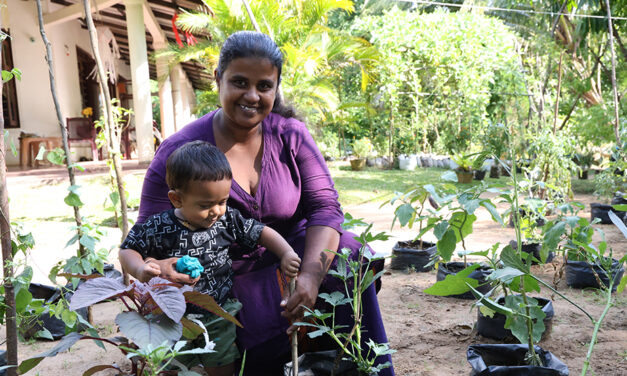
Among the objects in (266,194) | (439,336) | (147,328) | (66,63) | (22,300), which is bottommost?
(439,336)

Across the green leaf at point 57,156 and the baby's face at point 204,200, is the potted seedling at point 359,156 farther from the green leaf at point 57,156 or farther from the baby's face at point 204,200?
the baby's face at point 204,200

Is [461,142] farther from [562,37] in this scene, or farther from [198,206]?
[198,206]

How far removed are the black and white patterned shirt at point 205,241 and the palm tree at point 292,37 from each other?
20.3 ft

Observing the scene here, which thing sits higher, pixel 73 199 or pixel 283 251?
pixel 73 199

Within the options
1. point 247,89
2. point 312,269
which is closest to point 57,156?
point 247,89

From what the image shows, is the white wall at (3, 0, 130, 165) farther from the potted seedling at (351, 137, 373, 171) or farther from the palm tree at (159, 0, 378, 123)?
the potted seedling at (351, 137, 373, 171)

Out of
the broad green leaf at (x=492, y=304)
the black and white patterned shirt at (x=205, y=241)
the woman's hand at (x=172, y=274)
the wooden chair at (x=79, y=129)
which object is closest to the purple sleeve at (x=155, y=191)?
the black and white patterned shirt at (x=205, y=241)

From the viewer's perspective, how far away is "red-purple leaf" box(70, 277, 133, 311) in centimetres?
96

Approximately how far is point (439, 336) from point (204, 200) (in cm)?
143

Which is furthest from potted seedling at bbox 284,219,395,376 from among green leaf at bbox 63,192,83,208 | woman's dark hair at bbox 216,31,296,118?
green leaf at bbox 63,192,83,208

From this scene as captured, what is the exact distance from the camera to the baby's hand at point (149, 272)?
133cm

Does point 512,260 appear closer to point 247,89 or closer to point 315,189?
point 315,189

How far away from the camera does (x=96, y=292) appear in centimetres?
101

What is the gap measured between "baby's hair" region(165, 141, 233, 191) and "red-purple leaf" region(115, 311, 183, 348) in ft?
1.89
